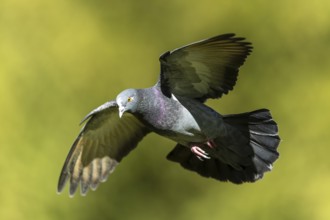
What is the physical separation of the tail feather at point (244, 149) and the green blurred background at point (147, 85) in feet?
4.10

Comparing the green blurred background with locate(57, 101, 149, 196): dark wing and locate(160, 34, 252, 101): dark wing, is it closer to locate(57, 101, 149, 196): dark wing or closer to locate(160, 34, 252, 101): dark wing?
locate(57, 101, 149, 196): dark wing

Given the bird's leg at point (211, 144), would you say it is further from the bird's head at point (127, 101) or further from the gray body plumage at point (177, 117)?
the bird's head at point (127, 101)

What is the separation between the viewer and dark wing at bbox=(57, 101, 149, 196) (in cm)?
612

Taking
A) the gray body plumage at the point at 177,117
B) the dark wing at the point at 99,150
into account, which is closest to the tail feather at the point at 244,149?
the gray body plumage at the point at 177,117

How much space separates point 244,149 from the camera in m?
5.75

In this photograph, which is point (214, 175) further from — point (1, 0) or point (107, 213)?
point (1, 0)

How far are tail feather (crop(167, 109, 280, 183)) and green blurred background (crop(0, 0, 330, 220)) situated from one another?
1250 mm

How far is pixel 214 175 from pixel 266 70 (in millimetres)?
1670

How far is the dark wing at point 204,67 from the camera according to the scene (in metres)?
5.26

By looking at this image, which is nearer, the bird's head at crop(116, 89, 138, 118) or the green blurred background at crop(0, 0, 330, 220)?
the bird's head at crop(116, 89, 138, 118)

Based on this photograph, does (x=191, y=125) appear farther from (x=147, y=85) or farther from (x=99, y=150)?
(x=147, y=85)

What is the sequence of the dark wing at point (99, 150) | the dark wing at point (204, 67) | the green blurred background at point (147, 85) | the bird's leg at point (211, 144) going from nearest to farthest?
1. the dark wing at point (204, 67)
2. the bird's leg at point (211, 144)
3. the dark wing at point (99, 150)
4. the green blurred background at point (147, 85)

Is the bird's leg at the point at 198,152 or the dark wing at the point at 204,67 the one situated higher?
the dark wing at the point at 204,67

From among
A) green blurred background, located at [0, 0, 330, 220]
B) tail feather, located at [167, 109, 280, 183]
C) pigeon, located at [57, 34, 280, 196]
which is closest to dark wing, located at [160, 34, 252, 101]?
pigeon, located at [57, 34, 280, 196]
